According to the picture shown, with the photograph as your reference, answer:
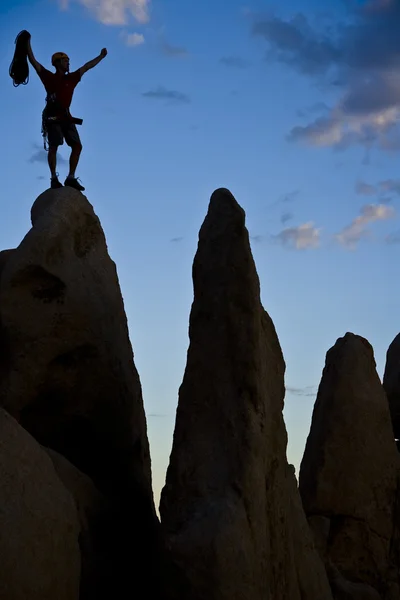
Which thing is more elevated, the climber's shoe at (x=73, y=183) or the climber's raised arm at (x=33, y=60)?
the climber's raised arm at (x=33, y=60)

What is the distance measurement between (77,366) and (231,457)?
2.40 m

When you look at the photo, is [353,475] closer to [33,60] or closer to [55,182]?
[55,182]

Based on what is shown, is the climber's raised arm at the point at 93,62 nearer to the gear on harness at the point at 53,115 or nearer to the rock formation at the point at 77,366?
the gear on harness at the point at 53,115

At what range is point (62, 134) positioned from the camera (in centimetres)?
1219

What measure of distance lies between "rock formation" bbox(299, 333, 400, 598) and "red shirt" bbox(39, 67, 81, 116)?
4410 millimetres

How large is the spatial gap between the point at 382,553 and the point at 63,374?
14.8ft

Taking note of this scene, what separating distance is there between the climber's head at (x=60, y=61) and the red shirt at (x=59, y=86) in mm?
75

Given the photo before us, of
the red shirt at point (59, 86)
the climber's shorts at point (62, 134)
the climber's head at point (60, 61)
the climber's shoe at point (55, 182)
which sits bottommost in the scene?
the climber's shoe at point (55, 182)

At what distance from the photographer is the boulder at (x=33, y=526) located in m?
7.56

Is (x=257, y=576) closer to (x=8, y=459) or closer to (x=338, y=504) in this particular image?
(x=8, y=459)

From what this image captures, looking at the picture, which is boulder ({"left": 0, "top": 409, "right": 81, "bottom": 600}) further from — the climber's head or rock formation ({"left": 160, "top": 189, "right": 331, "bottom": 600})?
the climber's head

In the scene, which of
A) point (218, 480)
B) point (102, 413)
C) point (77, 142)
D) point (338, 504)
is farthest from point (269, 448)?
point (77, 142)

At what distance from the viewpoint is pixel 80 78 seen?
488 inches

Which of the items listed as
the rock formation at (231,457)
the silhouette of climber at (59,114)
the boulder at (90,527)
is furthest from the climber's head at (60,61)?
the boulder at (90,527)
